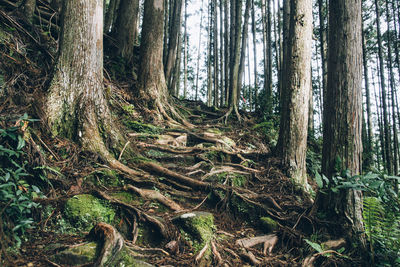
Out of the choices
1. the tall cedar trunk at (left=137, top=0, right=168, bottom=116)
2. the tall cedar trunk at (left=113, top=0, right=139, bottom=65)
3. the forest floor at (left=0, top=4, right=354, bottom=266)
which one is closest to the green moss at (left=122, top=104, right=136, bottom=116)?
the tall cedar trunk at (left=137, top=0, right=168, bottom=116)

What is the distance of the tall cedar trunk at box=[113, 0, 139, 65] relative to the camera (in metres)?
8.45

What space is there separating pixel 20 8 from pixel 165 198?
20.0 ft

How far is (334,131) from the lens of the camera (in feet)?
10.6

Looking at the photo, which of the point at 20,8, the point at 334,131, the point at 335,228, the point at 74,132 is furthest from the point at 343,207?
the point at 20,8

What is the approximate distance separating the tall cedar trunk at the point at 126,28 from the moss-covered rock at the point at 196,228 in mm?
6768

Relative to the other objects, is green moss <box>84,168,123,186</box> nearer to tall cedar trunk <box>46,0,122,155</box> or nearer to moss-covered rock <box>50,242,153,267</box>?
tall cedar trunk <box>46,0,122,155</box>

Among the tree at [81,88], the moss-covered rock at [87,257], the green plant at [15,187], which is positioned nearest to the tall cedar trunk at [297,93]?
the tree at [81,88]

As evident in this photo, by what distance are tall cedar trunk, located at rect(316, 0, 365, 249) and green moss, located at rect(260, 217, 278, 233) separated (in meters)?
0.66

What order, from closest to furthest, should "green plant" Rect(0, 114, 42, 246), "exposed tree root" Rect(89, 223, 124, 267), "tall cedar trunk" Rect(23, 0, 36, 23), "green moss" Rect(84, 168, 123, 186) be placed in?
"exposed tree root" Rect(89, 223, 124, 267), "green plant" Rect(0, 114, 42, 246), "green moss" Rect(84, 168, 123, 186), "tall cedar trunk" Rect(23, 0, 36, 23)

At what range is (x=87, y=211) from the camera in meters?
2.86

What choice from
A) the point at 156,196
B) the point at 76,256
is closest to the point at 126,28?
the point at 156,196

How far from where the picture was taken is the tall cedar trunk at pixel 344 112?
3062 mm

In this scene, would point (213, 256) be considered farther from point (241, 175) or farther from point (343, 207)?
point (241, 175)

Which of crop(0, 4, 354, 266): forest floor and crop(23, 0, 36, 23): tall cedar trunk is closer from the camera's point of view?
crop(0, 4, 354, 266): forest floor
